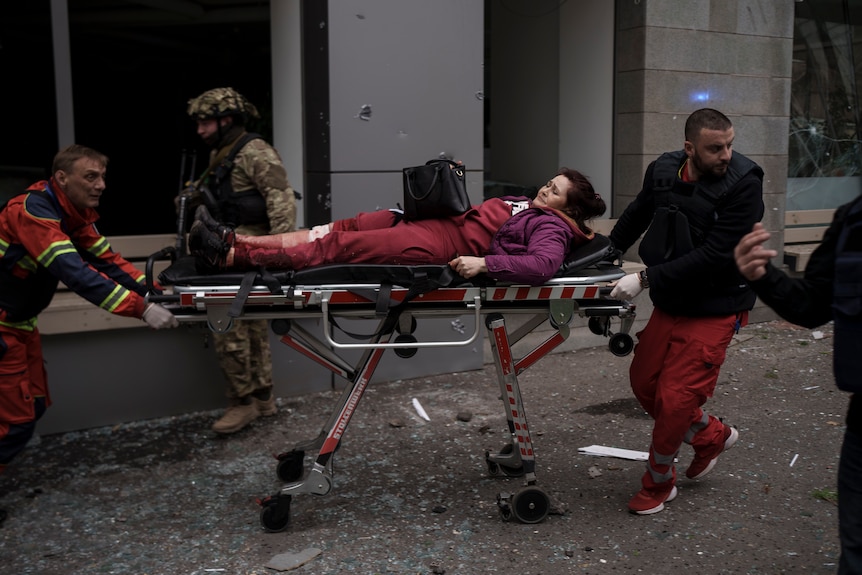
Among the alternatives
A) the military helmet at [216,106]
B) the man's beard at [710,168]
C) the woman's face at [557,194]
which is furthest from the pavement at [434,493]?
the military helmet at [216,106]

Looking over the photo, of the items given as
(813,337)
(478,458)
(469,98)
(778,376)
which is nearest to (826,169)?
(813,337)

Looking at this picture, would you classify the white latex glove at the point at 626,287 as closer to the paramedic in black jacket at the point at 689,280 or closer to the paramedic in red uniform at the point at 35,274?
the paramedic in black jacket at the point at 689,280

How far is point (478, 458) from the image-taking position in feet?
16.6

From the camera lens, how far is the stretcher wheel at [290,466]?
15.3ft

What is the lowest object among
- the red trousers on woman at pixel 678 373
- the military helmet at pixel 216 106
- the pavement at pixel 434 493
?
the pavement at pixel 434 493

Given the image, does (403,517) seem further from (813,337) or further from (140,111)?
(140,111)

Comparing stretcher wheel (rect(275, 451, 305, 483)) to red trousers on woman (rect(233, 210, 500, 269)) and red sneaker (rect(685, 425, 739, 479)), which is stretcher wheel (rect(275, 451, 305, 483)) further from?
red sneaker (rect(685, 425, 739, 479))

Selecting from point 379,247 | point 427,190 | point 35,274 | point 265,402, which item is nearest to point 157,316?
point 35,274

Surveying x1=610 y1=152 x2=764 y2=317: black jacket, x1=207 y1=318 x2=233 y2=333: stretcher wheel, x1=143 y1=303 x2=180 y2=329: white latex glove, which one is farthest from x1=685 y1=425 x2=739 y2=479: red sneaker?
x1=143 y1=303 x2=180 y2=329: white latex glove

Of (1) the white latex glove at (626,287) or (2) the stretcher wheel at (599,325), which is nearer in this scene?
(1) the white latex glove at (626,287)

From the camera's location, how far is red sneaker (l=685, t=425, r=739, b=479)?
175 inches

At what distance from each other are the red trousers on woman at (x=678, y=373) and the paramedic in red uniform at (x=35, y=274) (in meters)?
2.36

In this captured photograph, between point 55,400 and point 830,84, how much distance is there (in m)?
7.83

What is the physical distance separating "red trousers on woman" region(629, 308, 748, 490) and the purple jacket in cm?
61
